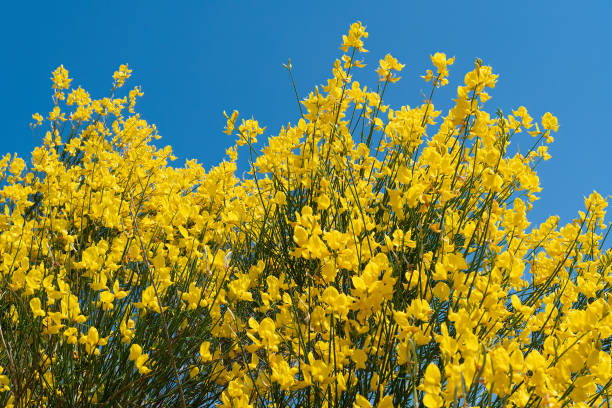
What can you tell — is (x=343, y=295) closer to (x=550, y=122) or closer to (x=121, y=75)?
(x=550, y=122)

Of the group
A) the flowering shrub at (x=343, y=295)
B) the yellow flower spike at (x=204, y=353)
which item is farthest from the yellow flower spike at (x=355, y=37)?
the yellow flower spike at (x=204, y=353)

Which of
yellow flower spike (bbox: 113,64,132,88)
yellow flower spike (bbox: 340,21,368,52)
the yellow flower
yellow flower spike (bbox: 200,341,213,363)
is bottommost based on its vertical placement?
yellow flower spike (bbox: 200,341,213,363)

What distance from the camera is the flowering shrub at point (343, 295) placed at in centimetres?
120

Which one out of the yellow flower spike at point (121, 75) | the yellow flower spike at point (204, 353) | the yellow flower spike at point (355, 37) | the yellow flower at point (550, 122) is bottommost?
the yellow flower spike at point (204, 353)

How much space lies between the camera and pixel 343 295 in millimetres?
1219

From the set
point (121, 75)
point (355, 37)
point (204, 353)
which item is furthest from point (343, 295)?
point (121, 75)

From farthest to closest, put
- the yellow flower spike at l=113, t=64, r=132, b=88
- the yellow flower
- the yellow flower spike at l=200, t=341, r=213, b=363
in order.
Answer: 1. the yellow flower spike at l=113, t=64, r=132, b=88
2. the yellow flower
3. the yellow flower spike at l=200, t=341, r=213, b=363

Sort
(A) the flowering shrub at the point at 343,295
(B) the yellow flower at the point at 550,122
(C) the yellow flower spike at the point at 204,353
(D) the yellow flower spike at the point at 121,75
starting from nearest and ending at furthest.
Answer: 1. (A) the flowering shrub at the point at 343,295
2. (C) the yellow flower spike at the point at 204,353
3. (B) the yellow flower at the point at 550,122
4. (D) the yellow flower spike at the point at 121,75

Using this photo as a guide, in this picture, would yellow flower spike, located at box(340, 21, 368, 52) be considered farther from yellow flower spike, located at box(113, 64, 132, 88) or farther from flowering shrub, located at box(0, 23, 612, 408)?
yellow flower spike, located at box(113, 64, 132, 88)

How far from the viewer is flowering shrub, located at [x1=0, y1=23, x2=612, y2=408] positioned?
120 centimetres

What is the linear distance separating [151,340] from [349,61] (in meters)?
1.36

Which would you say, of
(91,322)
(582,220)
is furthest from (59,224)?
(582,220)

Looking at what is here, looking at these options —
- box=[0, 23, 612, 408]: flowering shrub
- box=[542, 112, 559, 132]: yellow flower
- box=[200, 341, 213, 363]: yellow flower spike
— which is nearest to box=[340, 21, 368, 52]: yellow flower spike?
box=[0, 23, 612, 408]: flowering shrub

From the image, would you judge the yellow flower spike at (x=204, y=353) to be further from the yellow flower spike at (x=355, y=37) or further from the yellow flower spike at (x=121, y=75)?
the yellow flower spike at (x=121, y=75)
